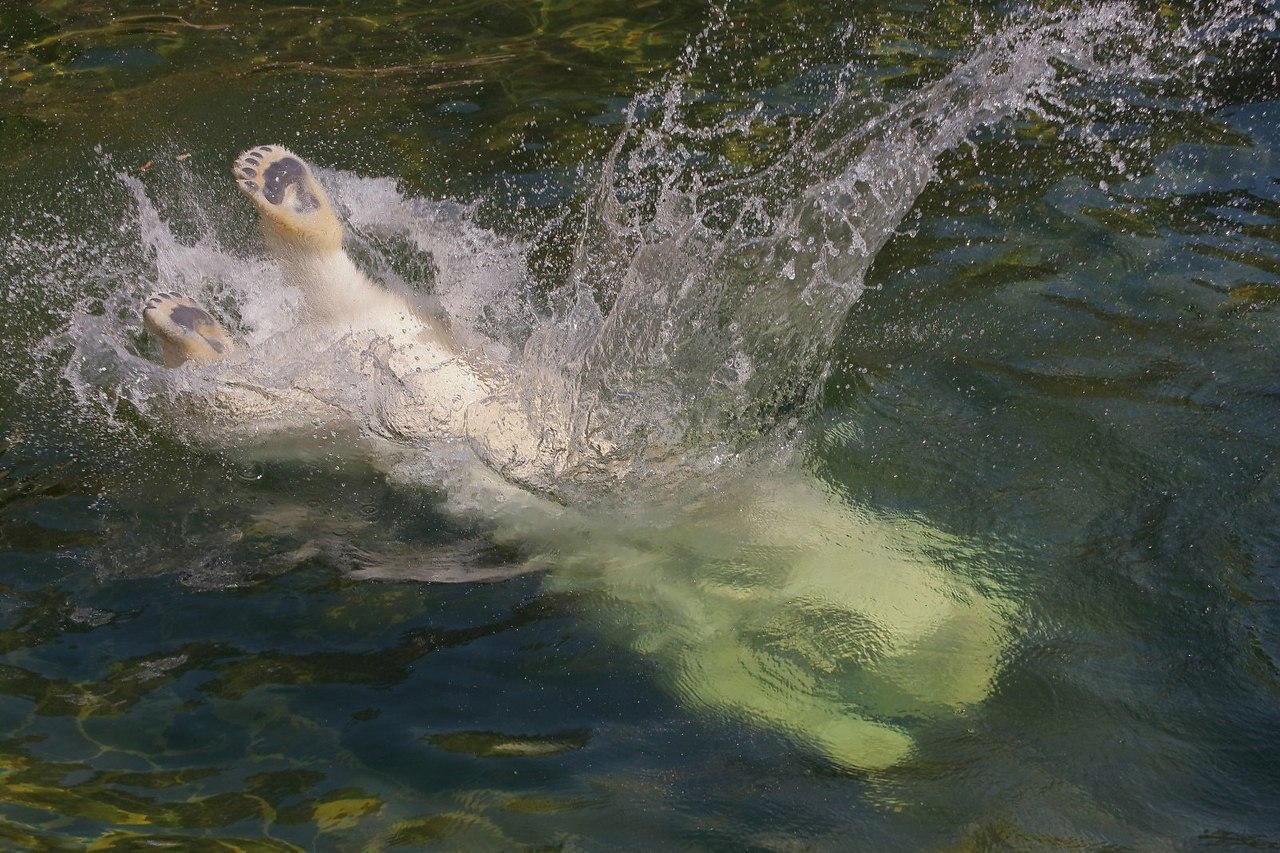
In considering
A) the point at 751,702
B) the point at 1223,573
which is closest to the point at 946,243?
the point at 1223,573

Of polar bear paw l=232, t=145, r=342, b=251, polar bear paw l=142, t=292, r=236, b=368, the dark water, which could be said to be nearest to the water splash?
the dark water

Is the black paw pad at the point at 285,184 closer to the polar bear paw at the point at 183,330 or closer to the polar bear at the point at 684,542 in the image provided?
the polar bear at the point at 684,542

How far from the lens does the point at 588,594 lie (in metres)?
3.60

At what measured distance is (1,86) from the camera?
249 inches

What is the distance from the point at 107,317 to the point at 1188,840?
4147mm

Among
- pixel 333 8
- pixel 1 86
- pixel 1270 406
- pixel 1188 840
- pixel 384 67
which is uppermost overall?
pixel 333 8

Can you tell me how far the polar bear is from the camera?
3.28 meters

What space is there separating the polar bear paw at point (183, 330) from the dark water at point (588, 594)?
438mm

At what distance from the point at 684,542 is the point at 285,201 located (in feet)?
A: 5.49

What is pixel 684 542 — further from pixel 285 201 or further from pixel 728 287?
pixel 285 201

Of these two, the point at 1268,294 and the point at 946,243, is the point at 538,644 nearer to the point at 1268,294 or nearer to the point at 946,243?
the point at 946,243

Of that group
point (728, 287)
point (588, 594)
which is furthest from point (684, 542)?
point (728, 287)

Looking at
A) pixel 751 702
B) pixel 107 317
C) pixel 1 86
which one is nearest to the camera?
pixel 751 702

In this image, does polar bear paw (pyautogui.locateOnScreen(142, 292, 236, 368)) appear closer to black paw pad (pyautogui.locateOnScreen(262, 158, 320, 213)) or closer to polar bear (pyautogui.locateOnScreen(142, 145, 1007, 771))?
polar bear (pyautogui.locateOnScreen(142, 145, 1007, 771))
